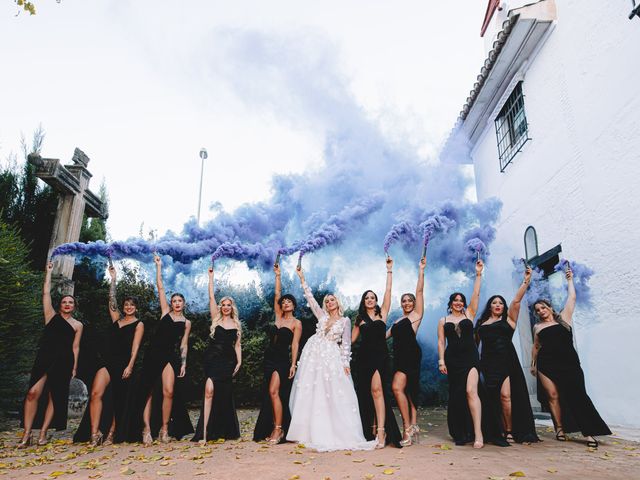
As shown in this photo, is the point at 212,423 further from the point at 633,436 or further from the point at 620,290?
the point at 620,290

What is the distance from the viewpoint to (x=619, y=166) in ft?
21.3

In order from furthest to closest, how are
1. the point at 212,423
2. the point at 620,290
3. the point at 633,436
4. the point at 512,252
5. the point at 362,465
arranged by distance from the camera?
the point at 512,252, the point at 620,290, the point at 212,423, the point at 633,436, the point at 362,465

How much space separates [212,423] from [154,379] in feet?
3.31

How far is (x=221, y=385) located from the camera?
6.02 meters

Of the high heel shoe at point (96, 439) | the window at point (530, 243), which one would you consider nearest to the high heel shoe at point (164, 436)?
the high heel shoe at point (96, 439)

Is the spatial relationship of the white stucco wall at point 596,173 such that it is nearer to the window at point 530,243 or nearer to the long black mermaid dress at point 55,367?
the window at point 530,243

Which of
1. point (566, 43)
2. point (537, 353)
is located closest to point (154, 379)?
point (537, 353)

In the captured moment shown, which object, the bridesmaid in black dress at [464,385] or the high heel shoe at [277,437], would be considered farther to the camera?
the high heel shoe at [277,437]

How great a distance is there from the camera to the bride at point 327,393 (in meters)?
5.30

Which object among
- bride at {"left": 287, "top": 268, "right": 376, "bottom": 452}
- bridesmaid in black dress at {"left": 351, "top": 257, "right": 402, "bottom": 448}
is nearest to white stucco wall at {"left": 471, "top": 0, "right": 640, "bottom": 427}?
bridesmaid in black dress at {"left": 351, "top": 257, "right": 402, "bottom": 448}

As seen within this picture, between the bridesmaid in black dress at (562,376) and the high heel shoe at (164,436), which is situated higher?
the bridesmaid in black dress at (562,376)

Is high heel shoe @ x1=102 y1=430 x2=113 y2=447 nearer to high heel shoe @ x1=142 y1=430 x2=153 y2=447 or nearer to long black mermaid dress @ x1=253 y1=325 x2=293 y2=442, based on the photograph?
high heel shoe @ x1=142 y1=430 x2=153 y2=447

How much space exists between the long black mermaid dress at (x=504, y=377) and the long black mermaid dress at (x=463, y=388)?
5.4 inches

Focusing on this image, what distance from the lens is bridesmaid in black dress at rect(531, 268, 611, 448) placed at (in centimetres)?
521
